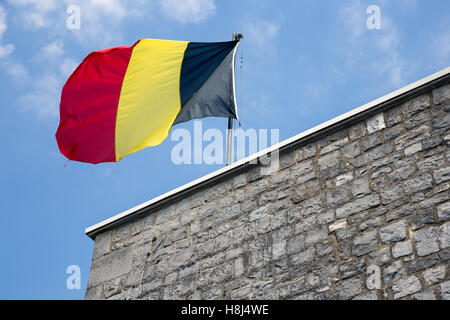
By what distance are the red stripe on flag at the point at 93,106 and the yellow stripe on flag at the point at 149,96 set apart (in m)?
0.11

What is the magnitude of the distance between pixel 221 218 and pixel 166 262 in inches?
27.9

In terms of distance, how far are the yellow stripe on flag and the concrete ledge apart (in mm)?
870

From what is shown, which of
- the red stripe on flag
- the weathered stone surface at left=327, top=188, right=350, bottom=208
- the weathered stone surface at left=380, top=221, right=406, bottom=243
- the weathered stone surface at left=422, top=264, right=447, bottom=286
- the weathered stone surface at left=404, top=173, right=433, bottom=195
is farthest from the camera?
the red stripe on flag

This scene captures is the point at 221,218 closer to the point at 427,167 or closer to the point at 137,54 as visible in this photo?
the point at 427,167

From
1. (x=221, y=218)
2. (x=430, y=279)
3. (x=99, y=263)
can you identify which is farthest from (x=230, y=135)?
(x=430, y=279)

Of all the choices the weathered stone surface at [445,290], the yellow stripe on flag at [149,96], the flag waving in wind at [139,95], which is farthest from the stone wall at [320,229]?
the flag waving in wind at [139,95]

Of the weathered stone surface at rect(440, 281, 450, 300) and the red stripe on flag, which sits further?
the red stripe on flag

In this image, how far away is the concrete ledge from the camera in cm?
636

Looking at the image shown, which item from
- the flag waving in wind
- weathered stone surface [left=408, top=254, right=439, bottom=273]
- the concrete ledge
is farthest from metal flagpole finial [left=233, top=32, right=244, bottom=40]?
weathered stone surface [left=408, top=254, right=439, bottom=273]

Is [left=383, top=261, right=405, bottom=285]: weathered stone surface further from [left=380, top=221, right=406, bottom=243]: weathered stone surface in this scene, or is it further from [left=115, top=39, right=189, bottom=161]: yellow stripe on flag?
[left=115, top=39, right=189, bottom=161]: yellow stripe on flag

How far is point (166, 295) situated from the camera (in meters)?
6.64

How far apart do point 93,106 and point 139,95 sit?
60cm

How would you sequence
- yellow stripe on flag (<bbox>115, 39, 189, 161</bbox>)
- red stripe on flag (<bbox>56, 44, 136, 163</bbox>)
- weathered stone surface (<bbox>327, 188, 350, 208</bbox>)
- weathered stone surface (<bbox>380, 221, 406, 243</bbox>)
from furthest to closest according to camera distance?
red stripe on flag (<bbox>56, 44, 136, 163</bbox>)
yellow stripe on flag (<bbox>115, 39, 189, 161</bbox>)
weathered stone surface (<bbox>327, 188, 350, 208</bbox>)
weathered stone surface (<bbox>380, 221, 406, 243</bbox>)

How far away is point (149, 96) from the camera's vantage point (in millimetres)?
8359
